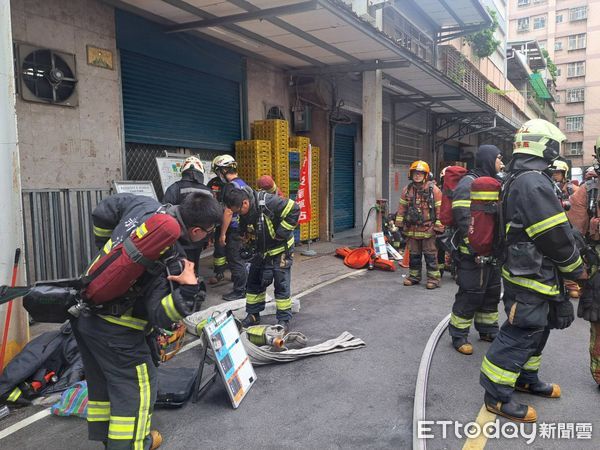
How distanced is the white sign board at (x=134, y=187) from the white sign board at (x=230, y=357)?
10.5ft

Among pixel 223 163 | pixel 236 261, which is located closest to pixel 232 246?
pixel 236 261

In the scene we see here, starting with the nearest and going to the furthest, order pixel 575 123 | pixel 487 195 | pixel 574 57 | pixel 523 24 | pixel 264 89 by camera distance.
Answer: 1. pixel 487 195
2. pixel 264 89
3. pixel 574 57
4. pixel 575 123
5. pixel 523 24

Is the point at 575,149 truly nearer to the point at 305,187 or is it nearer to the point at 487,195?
the point at 305,187

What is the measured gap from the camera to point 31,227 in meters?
5.13

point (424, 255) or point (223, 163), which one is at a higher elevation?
point (223, 163)

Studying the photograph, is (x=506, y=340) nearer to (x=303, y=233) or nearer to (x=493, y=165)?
(x=493, y=165)

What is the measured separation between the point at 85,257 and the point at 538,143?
16.4 feet

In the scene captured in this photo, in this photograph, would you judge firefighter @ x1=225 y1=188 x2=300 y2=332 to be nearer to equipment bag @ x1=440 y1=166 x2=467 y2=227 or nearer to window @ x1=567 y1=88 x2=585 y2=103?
equipment bag @ x1=440 y1=166 x2=467 y2=227

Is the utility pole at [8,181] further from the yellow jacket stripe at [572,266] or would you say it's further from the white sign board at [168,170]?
the yellow jacket stripe at [572,266]

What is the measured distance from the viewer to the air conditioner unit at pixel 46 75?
543cm

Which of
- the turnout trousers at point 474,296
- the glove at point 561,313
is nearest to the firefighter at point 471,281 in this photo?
the turnout trousers at point 474,296

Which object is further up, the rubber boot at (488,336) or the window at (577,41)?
the window at (577,41)

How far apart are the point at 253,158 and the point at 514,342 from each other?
657cm

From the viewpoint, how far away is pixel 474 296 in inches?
179
